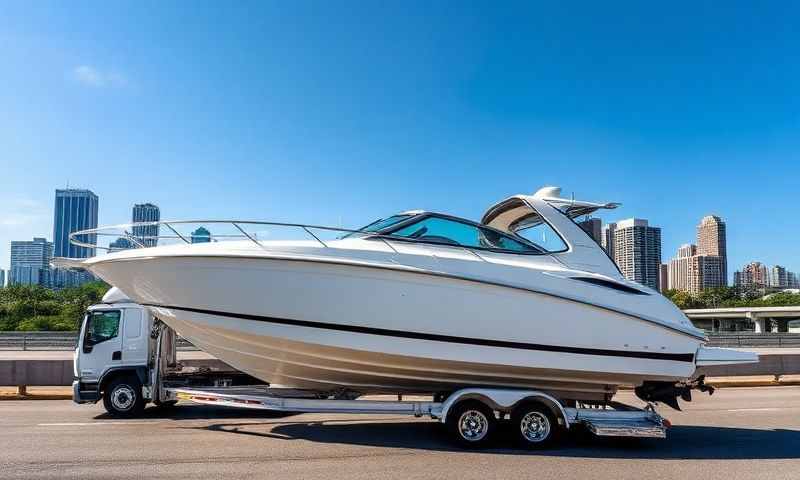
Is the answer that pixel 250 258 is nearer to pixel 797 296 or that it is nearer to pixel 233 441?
pixel 233 441

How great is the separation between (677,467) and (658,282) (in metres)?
4.01

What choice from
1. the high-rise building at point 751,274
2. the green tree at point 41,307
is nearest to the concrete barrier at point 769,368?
the green tree at point 41,307

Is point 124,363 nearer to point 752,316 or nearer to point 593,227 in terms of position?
point 593,227

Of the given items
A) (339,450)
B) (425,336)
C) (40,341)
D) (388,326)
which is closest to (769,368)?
(425,336)

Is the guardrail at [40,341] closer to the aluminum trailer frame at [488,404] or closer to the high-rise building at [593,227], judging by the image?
the aluminum trailer frame at [488,404]

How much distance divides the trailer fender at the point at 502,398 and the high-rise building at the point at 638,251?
2142 mm

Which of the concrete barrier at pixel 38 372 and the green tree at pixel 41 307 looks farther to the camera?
the green tree at pixel 41 307

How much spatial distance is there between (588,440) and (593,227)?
2.99 m

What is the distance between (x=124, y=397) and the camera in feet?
28.8

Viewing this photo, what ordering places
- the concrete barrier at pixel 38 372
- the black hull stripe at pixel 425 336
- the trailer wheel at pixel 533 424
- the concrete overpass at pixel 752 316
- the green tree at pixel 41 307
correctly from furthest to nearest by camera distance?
the concrete overpass at pixel 752 316
the green tree at pixel 41 307
the concrete barrier at pixel 38 372
the trailer wheel at pixel 533 424
the black hull stripe at pixel 425 336

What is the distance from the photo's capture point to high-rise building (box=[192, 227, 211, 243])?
7047mm

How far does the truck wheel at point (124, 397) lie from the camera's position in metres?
8.73

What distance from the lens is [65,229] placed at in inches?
4262

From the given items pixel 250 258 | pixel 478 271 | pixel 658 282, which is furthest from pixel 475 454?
pixel 658 282
